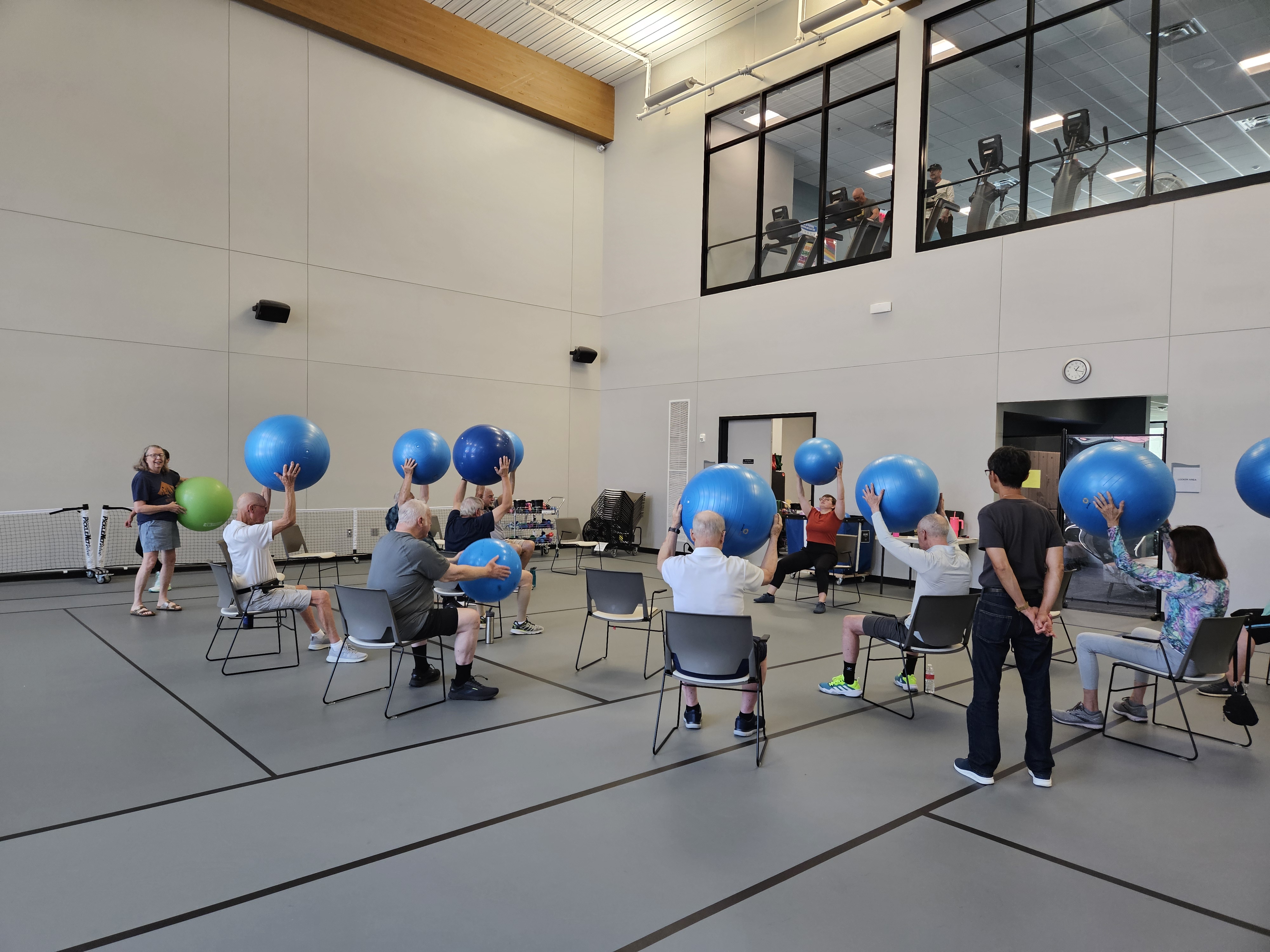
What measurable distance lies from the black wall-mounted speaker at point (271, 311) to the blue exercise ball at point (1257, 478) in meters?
9.40

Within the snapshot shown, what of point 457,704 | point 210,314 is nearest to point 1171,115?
point 457,704

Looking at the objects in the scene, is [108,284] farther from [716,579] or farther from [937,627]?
[937,627]

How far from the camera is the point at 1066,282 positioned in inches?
295

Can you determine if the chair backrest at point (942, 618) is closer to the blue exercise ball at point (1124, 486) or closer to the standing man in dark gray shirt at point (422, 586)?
the blue exercise ball at point (1124, 486)

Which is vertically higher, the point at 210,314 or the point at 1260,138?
the point at 1260,138

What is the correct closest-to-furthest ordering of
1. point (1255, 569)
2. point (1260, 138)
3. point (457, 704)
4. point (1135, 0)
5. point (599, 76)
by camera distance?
point (457, 704), point (1255, 569), point (1135, 0), point (1260, 138), point (599, 76)

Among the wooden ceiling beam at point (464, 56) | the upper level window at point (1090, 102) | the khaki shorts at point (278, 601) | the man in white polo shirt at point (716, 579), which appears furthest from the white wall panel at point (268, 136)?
the man in white polo shirt at point (716, 579)

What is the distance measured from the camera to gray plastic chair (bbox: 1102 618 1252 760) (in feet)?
11.5

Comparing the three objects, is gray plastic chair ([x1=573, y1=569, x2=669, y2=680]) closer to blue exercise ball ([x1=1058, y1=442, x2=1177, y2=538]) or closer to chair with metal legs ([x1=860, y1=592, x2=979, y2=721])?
chair with metal legs ([x1=860, y1=592, x2=979, y2=721])

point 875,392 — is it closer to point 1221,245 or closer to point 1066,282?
point 1066,282

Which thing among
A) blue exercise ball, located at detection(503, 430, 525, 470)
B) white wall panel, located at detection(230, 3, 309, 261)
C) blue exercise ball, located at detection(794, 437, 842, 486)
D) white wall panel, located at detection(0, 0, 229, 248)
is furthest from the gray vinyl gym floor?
white wall panel, located at detection(230, 3, 309, 261)

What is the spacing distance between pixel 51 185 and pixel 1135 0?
1173 cm

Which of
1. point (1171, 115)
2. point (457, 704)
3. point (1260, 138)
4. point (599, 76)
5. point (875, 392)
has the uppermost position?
point (599, 76)

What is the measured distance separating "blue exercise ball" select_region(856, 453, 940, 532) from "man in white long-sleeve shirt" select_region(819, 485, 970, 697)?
0.46 feet
